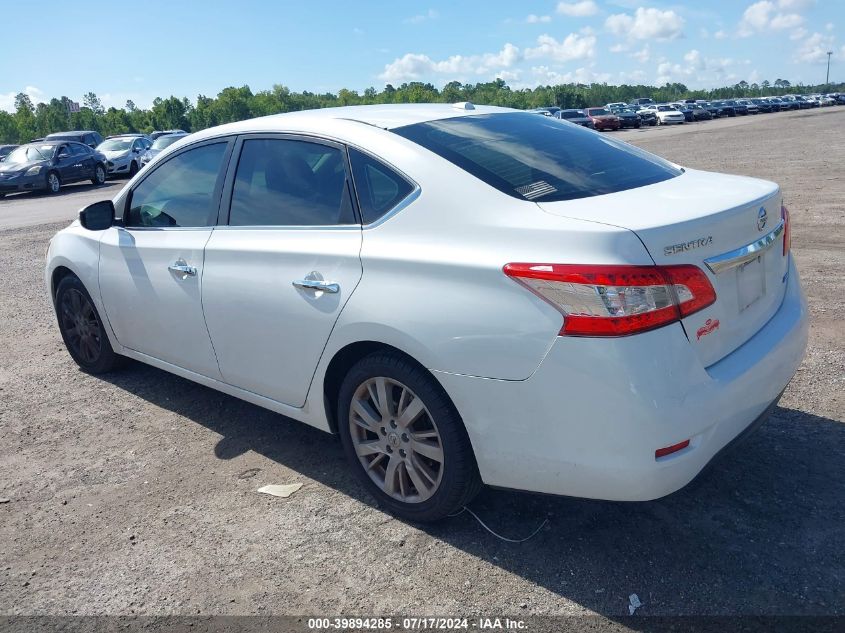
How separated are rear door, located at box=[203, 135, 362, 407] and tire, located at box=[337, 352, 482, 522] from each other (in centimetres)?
30

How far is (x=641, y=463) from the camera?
256 cm

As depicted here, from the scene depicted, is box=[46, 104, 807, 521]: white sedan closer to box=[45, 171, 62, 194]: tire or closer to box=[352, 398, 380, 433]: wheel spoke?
box=[352, 398, 380, 433]: wheel spoke

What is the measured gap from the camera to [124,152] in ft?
91.9

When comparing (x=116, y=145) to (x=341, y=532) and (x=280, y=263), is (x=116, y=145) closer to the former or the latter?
(x=280, y=263)

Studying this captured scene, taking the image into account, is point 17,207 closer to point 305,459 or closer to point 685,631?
point 305,459

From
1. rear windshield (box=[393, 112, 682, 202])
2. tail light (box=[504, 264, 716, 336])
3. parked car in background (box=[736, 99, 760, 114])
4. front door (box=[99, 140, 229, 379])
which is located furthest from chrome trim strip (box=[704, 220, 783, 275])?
parked car in background (box=[736, 99, 760, 114])

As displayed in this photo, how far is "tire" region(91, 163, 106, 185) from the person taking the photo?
25.5 meters

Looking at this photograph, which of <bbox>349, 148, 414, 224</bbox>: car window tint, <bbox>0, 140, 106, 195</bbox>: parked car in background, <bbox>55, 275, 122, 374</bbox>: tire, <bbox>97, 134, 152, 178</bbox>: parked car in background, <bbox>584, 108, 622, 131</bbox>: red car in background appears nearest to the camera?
<bbox>349, 148, 414, 224</bbox>: car window tint

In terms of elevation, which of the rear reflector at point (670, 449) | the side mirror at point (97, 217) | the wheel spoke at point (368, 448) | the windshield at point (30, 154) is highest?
the windshield at point (30, 154)

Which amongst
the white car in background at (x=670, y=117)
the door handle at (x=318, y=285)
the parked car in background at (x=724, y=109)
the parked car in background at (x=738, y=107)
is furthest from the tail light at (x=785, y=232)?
the parked car in background at (x=738, y=107)

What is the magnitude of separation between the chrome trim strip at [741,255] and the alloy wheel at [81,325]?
13.4 feet

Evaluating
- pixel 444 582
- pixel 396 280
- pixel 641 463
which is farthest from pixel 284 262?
pixel 641 463

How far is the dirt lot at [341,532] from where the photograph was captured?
2.83 metres

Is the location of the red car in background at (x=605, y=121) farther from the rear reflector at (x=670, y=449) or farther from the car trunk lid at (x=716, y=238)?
the rear reflector at (x=670, y=449)
